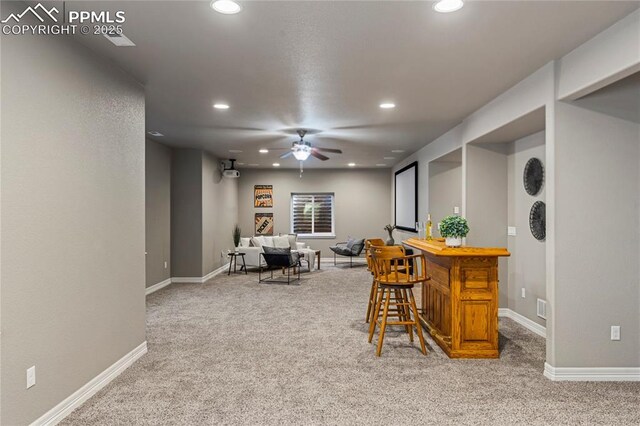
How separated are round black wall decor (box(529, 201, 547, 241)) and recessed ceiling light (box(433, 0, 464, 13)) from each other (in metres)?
3.01

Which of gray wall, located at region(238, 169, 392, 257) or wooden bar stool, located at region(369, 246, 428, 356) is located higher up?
gray wall, located at region(238, 169, 392, 257)

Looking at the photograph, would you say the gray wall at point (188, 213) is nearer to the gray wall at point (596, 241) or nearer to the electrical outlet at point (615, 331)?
the gray wall at point (596, 241)

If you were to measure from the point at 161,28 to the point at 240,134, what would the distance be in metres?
3.71

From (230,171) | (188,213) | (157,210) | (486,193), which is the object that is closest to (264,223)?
(230,171)

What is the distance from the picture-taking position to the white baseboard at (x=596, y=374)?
131 inches

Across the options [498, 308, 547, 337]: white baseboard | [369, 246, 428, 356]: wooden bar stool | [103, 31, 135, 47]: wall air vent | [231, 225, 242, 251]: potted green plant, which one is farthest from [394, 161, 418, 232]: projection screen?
[103, 31, 135, 47]: wall air vent

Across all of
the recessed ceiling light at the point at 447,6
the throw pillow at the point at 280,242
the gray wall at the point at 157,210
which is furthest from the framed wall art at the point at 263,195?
the recessed ceiling light at the point at 447,6

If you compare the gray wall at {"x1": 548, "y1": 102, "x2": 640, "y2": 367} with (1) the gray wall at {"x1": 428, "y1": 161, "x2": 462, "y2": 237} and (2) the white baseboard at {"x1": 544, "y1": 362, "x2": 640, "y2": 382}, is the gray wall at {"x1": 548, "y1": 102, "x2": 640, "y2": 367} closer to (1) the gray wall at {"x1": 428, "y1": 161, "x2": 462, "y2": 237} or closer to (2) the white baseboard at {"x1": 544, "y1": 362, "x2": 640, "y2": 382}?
(2) the white baseboard at {"x1": 544, "y1": 362, "x2": 640, "y2": 382}

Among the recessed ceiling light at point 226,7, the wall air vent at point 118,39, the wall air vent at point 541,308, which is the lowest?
the wall air vent at point 541,308

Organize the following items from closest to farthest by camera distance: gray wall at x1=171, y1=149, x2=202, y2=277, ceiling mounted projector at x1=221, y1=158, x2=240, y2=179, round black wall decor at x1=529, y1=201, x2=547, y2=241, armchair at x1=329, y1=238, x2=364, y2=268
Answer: round black wall decor at x1=529, y1=201, x2=547, y2=241
gray wall at x1=171, y1=149, x2=202, y2=277
ceiling mounted projector at x1=221, y1=158, x2=240, y2=179
armchair at x1=329, y1=238, x2=364, y2=268

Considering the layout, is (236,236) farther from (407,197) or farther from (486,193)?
(486,193)

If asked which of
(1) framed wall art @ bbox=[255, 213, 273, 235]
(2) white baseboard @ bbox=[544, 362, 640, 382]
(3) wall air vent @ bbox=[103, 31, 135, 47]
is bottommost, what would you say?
(2) white baseboard @ bbox=[544, 362, 640, 382]

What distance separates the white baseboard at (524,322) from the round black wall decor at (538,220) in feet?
3.39

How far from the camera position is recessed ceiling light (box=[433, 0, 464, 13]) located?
2.40 m
